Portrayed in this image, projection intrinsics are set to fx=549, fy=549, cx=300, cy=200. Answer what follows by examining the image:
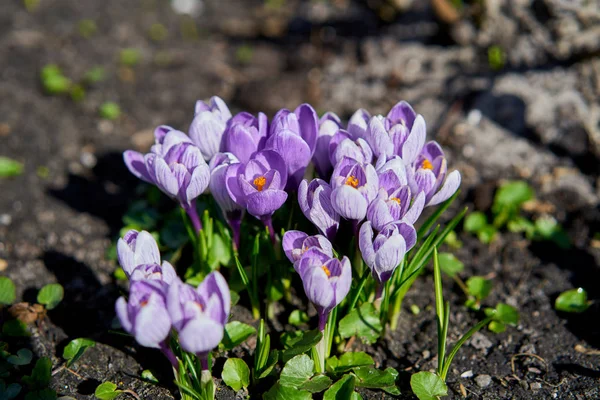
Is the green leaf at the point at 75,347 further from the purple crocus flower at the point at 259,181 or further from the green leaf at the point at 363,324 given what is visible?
the green leaf at the point at 363,324

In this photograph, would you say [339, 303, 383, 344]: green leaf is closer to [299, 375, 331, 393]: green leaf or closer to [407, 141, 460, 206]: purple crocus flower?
[299, 375, 331, 393]: green leaf

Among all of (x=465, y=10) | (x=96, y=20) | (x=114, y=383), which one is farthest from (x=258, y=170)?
(x=96, y=20)

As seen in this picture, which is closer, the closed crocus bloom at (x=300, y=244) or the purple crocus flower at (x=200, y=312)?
the purple crocus flower at (x=200, y=312)

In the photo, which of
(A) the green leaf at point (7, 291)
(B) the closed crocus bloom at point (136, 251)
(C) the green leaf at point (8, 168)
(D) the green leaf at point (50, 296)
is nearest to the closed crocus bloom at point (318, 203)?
(B) the closed crocus bloom at point (136, 251)

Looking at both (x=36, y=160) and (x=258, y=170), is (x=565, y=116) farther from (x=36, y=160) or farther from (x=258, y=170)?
(x=36, y=160)

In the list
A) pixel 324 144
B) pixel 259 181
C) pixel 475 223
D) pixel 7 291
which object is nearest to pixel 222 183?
pixel 259 181

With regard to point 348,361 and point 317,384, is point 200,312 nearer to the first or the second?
point 317,384
